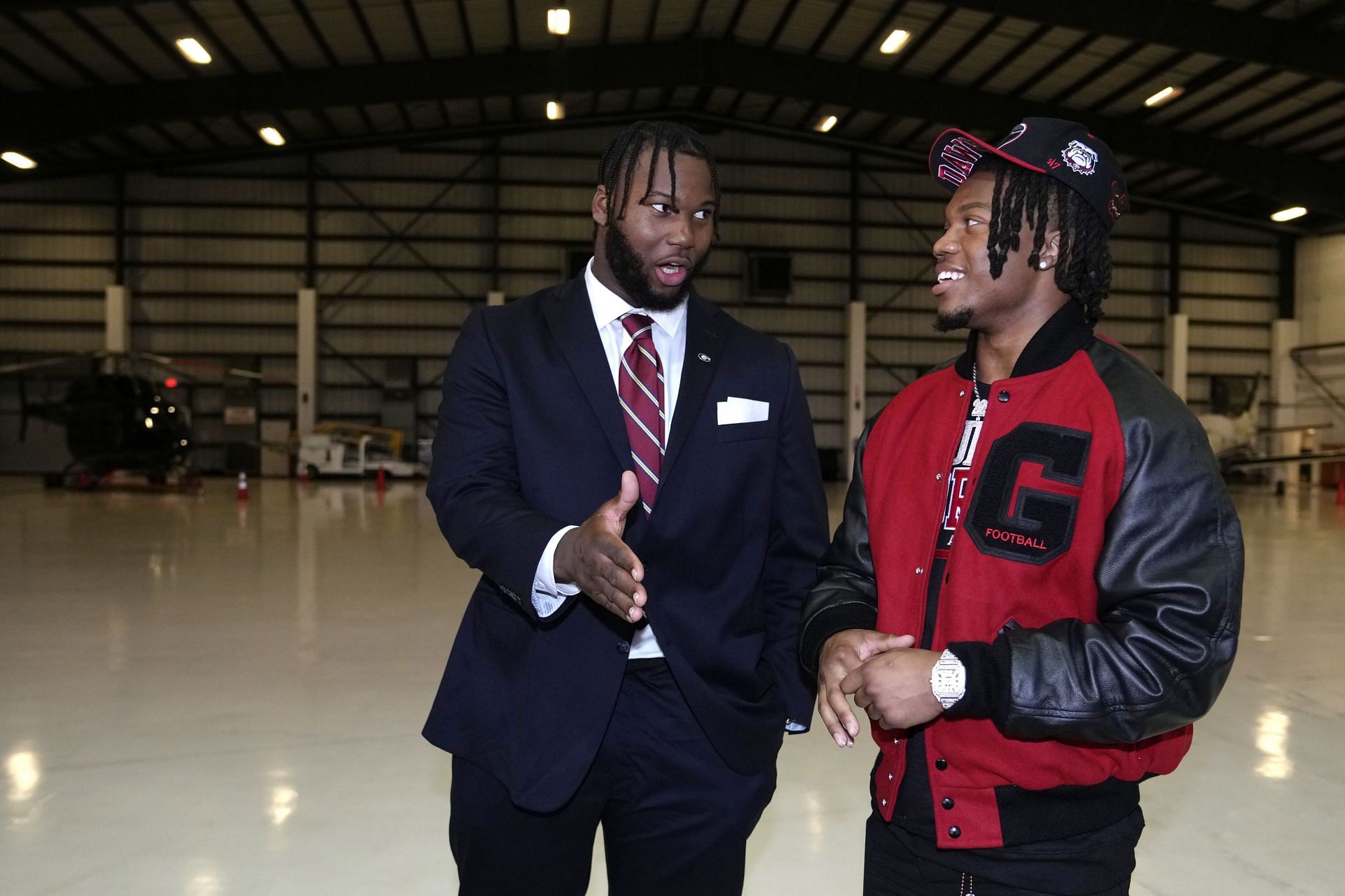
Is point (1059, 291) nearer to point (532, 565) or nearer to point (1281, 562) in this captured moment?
point (532, 565)

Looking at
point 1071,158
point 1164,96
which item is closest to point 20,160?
point 1164,96

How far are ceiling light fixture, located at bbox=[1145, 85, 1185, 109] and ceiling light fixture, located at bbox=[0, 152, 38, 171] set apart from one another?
20198mm

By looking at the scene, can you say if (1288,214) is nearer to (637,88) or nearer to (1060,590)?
(637,88)

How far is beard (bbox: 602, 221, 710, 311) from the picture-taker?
1.95 meters

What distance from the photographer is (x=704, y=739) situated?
1.85 meters

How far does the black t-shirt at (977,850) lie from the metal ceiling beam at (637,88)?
1839 centimetres

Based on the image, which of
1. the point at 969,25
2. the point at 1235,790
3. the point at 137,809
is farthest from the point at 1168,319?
the point at 137,809

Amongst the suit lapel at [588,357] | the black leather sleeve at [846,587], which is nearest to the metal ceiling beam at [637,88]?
the suit lapel at [588,357]

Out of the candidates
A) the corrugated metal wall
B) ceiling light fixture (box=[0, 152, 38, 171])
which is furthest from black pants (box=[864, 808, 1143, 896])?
the corrugated metal wall

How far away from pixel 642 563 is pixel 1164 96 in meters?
19.3

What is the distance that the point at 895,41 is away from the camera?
1722cm

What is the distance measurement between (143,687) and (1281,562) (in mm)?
10320

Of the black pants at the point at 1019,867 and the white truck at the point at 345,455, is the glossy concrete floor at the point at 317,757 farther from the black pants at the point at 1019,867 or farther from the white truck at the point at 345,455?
the white truck at the point at 345,455

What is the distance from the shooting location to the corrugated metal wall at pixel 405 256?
77.8 ft
